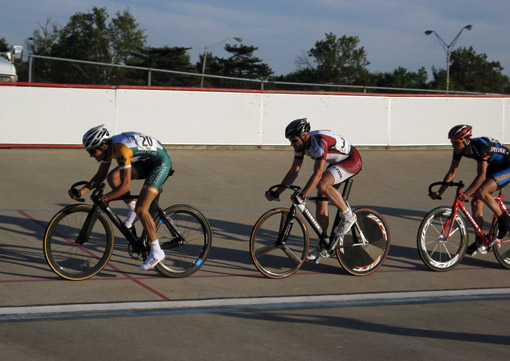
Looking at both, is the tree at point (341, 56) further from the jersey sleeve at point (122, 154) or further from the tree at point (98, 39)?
the jersey sleeve at point (122, 154)

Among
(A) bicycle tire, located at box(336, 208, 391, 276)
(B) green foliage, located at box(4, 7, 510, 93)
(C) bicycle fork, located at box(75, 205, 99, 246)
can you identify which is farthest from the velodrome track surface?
(B) green foliage, located at box(4, 7, 510, 93)

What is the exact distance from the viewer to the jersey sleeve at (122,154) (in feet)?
19.8

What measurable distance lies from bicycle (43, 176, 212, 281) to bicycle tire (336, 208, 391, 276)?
57.7 inches

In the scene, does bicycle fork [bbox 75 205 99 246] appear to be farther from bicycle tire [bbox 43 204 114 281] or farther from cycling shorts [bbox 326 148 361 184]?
cycling shorts [bbox 326 148 361 184]

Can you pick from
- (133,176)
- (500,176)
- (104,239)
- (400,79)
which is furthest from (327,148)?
(400,79)

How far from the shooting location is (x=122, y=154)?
6.06 m

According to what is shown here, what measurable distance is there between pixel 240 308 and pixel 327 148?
6.57ft

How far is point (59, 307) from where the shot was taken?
5324 mm

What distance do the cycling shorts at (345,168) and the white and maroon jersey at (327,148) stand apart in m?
0.05

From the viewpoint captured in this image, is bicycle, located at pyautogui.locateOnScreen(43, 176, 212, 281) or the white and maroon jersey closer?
bicycle, located at pyautogui.locateOnScreen(43, 176, 212, 281)

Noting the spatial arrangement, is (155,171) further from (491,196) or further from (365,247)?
(491,196)

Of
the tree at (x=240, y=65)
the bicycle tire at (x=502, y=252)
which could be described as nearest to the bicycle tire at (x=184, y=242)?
the bicycle tire at (x=502, y=252)

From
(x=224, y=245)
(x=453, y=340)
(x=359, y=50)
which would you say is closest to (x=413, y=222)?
(x=224, y=245)

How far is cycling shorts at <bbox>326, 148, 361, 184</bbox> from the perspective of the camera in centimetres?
693
